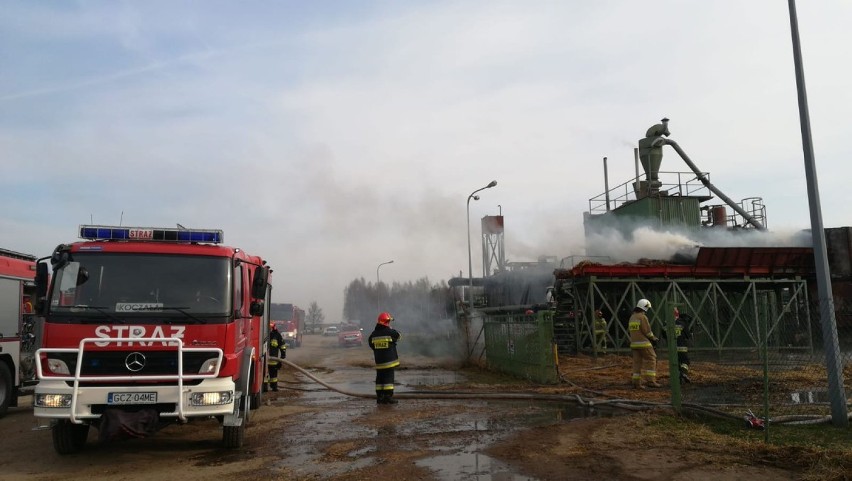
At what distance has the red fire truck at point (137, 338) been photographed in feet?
20.4

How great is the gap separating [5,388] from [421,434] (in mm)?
7280

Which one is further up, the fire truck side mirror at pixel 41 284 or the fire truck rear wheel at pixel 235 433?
the fire truck side mirror at pixel 41 284

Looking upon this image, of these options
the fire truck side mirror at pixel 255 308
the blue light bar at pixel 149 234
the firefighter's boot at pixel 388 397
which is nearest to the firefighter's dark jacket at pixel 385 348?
the firefighter's boot at pixel 388 397

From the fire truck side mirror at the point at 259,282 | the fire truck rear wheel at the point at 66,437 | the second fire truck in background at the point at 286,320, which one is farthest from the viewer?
the second fire truck in background at the point at 286,320

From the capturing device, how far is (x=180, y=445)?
7613 mm

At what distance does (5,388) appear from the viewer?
10047mm

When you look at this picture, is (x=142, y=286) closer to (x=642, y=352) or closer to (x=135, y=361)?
(x=135, y=361)

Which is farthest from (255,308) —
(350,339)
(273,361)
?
(350,339)

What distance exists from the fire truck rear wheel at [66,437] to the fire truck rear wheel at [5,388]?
3964 mm

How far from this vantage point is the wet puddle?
20.5 feet

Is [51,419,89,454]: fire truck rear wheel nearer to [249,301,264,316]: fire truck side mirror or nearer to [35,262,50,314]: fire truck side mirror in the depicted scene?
[35,262,50,314]: fire truck side mirror

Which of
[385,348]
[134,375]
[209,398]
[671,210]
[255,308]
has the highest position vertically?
[671,210]

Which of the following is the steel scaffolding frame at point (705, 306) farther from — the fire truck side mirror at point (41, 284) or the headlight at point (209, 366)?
the fire truck side mirror at point (41, 284)

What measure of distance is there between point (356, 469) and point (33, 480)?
10.7 feet
